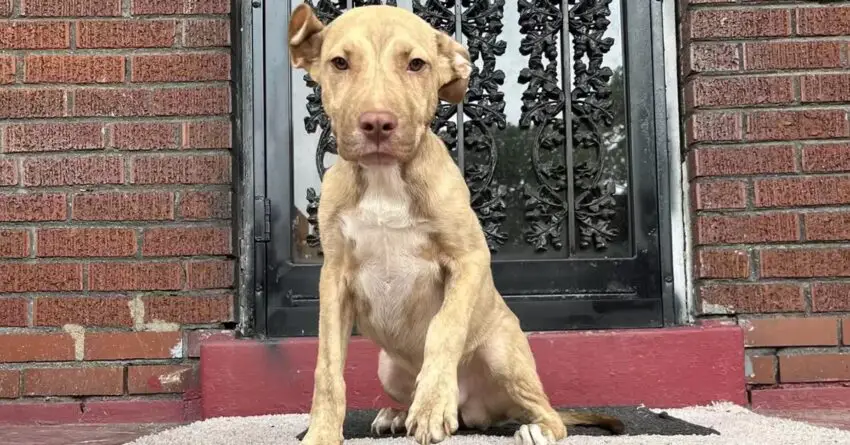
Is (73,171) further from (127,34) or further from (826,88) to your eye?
(826,88)

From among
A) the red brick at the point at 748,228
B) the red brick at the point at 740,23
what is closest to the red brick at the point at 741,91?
the red brick at the point at 740,23

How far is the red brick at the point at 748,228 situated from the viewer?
336 cm

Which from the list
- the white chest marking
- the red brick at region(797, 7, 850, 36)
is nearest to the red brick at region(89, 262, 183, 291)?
the white chest marking

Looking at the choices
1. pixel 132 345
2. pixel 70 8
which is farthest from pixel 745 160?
pixel 70 8

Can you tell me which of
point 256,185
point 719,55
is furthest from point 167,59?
point 719,55

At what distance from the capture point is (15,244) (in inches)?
131

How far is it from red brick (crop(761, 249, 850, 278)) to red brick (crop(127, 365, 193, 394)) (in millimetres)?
2685

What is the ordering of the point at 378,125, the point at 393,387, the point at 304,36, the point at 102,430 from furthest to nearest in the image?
the point at 102,430, the point at 393,387, the point at 304,36, the point at 378,125

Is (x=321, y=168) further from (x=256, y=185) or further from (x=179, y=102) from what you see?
(x=179, y=102)

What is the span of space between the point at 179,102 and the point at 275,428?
1548mm

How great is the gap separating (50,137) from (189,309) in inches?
39.8

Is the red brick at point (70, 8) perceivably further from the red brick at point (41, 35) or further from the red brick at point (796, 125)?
the red brick at point (796, 125)

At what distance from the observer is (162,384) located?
10.9ft

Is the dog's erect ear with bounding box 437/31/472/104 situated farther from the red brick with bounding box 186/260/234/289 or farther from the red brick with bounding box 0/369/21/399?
the red brick with bounding box 0/369/21/399
